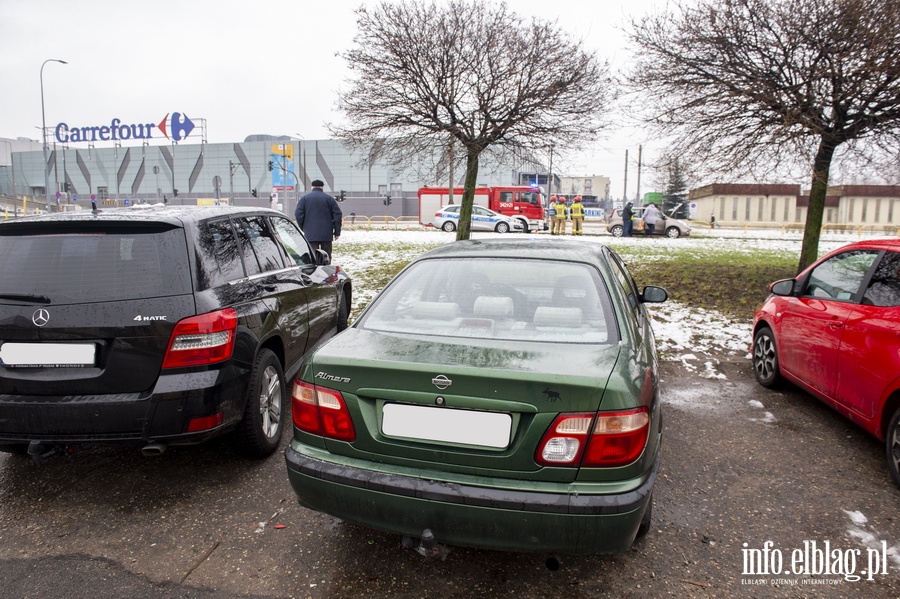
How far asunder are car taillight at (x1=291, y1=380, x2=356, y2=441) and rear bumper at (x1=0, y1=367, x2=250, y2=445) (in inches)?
33.6

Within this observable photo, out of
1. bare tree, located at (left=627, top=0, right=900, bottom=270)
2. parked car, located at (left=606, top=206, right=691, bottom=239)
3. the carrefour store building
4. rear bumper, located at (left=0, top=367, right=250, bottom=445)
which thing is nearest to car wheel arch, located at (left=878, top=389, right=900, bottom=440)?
rear bumper, located at (left=0, top=367, right=250, bottom=445)

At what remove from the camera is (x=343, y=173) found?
226ft

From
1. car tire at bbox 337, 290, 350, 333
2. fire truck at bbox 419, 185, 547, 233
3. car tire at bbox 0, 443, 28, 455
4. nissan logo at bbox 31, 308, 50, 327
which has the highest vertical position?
fire truck at bbox 419, 185, 547, 233

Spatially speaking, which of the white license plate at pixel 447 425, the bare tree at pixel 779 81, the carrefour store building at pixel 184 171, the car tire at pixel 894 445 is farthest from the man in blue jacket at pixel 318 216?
the carrefour store building at pixel 184 171

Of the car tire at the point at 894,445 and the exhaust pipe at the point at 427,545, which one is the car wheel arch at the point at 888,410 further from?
the exhaust pipe at the point at 427,545

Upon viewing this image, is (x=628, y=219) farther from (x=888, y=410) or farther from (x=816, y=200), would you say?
(x=888, y=410)

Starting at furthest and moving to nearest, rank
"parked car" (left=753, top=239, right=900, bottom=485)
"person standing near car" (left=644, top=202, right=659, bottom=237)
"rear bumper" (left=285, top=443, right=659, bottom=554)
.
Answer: "person standing near car" (left=644, top=202, right=659, bottom=237), "parked car" (left=753, top=239, right=900, bottom=485), "rear bumper" (left=285, top=443, right=659, bottom=554)

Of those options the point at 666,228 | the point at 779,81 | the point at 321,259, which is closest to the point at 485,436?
the point at 321,259

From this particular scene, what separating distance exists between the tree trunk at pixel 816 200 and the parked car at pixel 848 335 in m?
5.88

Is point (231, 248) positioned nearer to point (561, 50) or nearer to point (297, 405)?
point (297, 405)

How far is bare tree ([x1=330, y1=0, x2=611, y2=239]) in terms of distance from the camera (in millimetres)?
12305

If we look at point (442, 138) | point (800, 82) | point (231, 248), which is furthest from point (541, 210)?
point (231, 248)

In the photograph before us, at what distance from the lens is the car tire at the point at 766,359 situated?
5.03 metres

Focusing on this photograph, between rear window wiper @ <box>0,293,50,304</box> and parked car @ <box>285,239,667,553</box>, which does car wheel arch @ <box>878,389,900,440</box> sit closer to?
parked car @ <box>285,239,667,553</box>
